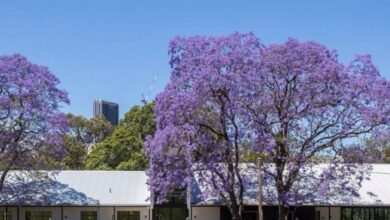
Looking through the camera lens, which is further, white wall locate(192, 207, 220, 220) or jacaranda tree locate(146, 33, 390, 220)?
white wall locate(192, 207, 220, 220)

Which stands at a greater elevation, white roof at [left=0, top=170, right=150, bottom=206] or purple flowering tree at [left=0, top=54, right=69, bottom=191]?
purple flowering tree at [left=0, top=54, right=69, bottom=191]

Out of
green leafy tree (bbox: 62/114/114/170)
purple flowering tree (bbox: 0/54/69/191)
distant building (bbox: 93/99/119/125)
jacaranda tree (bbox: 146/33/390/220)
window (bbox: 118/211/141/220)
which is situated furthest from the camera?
distant building (bbox: 93/99/119/125)

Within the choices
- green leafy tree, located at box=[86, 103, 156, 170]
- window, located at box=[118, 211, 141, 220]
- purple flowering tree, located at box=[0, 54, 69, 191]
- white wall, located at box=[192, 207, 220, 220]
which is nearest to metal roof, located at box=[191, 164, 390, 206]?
white wall, located at box=[192, 207, 220, 220]

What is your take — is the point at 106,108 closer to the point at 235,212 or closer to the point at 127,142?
the point at 127,142

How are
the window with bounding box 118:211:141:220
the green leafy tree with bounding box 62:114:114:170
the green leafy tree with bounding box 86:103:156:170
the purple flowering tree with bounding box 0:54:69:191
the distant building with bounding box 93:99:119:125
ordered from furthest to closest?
the distant building with bounding box 93:99:119:125, the green leafy tree with bounding box 62:114:114:170, the green leafy tree with bounding box 86:103:156:170, the window with bounding box 118:211:141:220, the purple flowering tree with bounding box 0:54:69:191

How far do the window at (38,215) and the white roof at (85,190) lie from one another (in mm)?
1220

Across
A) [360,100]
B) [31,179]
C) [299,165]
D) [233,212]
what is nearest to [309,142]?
[299,165]

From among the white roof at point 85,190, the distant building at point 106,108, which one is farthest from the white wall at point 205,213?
the distant building at point 106,108

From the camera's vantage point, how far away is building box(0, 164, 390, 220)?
119 ft

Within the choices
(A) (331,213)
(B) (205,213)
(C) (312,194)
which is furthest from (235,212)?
(A) (331,213)

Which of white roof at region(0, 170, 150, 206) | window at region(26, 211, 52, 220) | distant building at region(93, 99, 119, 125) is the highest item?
distant building at region(93, 99, 119, 125)

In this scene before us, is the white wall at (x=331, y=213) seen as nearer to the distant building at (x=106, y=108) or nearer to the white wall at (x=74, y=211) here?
the white wall at (x=74, y=211)

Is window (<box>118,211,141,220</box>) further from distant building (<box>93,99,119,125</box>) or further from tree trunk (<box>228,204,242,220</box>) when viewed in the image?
distant building (<box>93,99,119,125</box>)

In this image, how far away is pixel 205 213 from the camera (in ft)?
120
